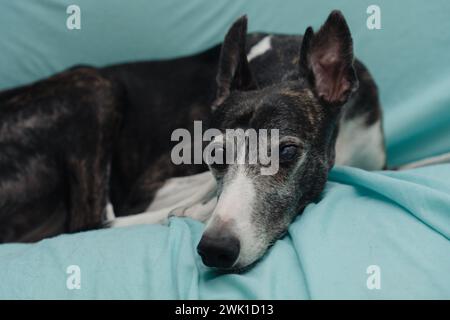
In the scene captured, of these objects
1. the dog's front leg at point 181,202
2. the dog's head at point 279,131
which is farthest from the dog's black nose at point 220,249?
the dog's front leg at point 181,202

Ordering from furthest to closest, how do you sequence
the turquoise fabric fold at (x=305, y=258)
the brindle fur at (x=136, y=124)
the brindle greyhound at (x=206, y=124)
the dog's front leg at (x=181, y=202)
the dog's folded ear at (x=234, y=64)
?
the dog's front leg at (x=181, y=202)
the dog's folded ear at (x=234, y=64)
the brindle fur at (x=136, y=124)
the brindle greyhound at (x=206, y=124)
the turquoise fabric fold at (x=305, y=258)

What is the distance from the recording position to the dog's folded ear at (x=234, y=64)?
251cm

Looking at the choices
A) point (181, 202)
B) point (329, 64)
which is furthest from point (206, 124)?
point (329, 64)

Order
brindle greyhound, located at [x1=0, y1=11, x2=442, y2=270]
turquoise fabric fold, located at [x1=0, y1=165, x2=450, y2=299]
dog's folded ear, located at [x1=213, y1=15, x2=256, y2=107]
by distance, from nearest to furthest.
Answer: turquoise fabric fold, located at [x1=0, y1=165, x2=450, y2=299]
brindle greyhound, located at [x1=0, y1=11, x2=442, y2=270]
dog's folded ear, located at [x1=213, y1=15, x2=256, y2=107]

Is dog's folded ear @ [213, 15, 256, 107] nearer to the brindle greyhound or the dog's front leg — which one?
the brindle greyhound

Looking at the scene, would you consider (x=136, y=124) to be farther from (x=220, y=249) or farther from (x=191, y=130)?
(x=220, y=249)

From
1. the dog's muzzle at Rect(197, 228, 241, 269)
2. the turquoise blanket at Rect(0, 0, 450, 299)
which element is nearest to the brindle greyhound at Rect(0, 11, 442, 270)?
the dog's muzzle at Rect(197, 228, 241, 269)

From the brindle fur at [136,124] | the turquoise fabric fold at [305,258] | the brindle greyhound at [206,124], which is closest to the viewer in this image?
the turquoise fabric fold at [305,258]

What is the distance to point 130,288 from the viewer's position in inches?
77.8

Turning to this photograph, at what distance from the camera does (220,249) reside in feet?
6.16

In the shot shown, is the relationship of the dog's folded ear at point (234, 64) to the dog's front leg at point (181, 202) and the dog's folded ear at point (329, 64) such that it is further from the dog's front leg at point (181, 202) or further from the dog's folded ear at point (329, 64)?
the dog's front leg at point (181, 202)

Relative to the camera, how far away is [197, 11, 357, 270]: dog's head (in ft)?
6.44

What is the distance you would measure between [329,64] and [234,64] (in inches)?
16.5
